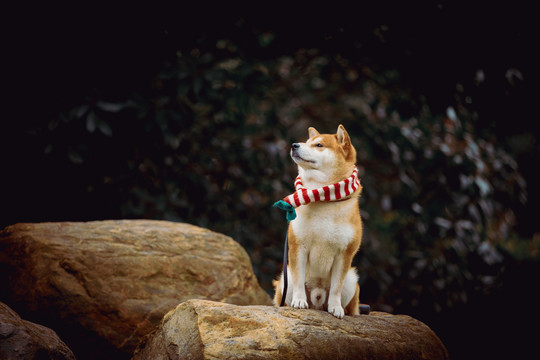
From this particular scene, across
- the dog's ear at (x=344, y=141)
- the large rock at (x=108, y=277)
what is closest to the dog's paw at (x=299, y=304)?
the dog's ear at (x=344, y=141)

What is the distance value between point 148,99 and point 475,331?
4000 millimetres

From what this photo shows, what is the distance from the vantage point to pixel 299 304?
9.66 ft

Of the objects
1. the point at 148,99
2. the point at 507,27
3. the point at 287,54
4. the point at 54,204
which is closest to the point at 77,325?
the point at 54,204

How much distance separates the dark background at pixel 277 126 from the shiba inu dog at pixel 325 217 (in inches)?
71.2

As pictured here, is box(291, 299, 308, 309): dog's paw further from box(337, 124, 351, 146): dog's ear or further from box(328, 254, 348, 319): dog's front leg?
box(337, 124, 351, 146): dog's ear

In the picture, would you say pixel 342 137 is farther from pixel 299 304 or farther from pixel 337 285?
pixel 299 304

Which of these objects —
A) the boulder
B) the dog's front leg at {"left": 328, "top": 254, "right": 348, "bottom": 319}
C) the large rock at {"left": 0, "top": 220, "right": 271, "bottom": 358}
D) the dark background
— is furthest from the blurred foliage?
the dog's front leg at {"left": 328, "top": 254, "right": 348, "bottom": 319}

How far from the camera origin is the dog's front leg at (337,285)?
9.71ft

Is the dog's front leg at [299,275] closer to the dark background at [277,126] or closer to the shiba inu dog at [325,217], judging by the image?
the shiba inu dog at [325,217]

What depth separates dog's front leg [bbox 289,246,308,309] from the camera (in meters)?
2.95

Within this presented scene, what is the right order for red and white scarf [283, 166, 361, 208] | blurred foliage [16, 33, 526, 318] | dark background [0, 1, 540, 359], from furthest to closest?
blurred foliage [16, 33, 526, 318]
dark background [0, 1, 540, 359]
red and white scarf [283, 166, 361, 208]

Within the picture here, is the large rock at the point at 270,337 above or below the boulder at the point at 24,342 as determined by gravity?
above

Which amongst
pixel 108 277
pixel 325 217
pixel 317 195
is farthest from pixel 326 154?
pixel 108 277

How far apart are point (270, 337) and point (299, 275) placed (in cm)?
44
